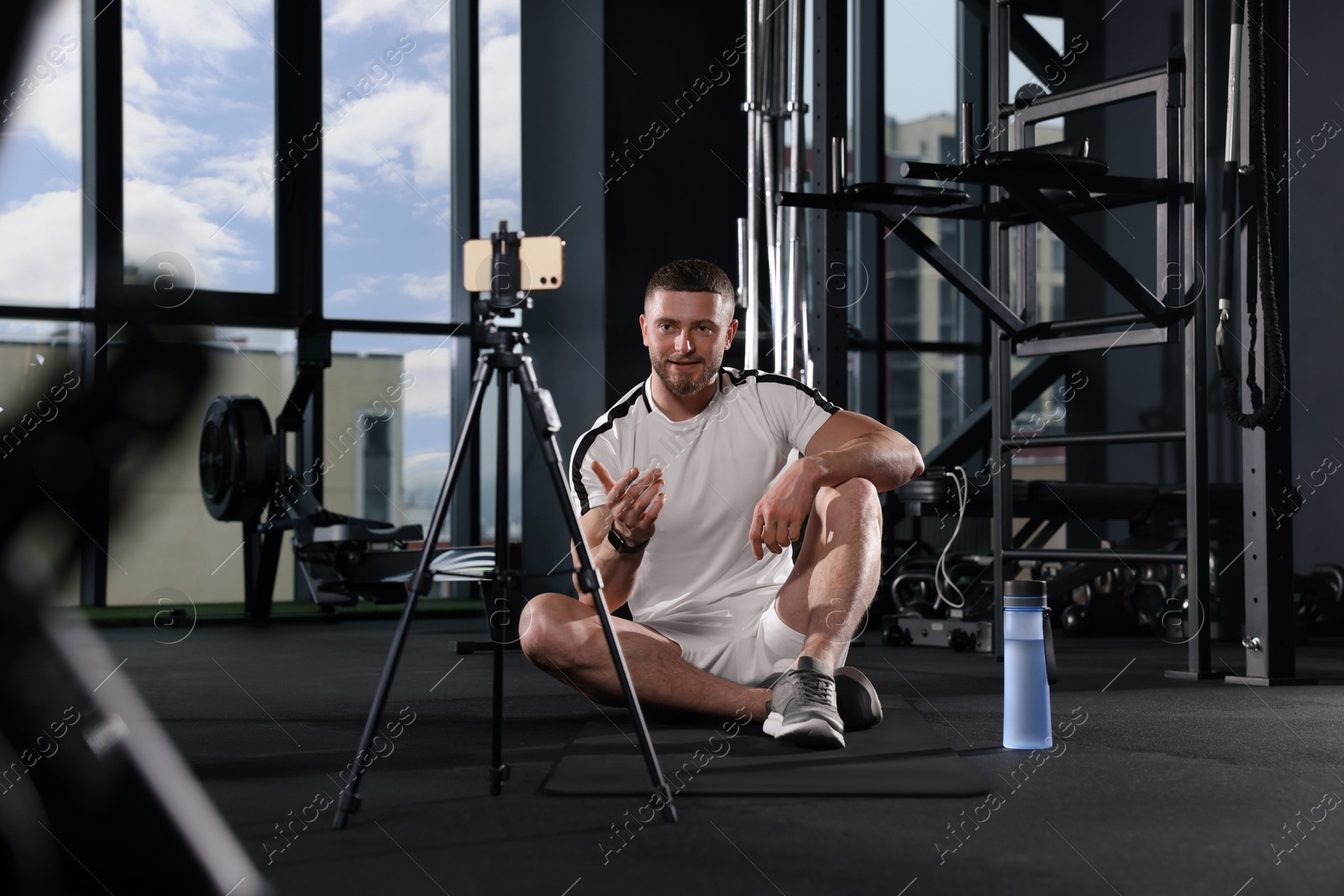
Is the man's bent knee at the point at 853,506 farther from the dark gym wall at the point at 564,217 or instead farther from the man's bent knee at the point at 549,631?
the dark gym wall at the point at 564,217

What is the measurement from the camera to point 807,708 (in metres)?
2.10

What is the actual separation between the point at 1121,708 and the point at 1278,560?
0.79m

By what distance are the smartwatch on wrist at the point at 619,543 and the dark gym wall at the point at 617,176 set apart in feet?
11.1

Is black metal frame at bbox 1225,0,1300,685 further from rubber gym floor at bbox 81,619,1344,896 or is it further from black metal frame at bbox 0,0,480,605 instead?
black metal frame at bbox 0,0,480,605

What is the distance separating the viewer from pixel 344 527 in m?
5.04

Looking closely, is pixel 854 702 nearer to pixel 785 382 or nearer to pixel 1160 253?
pixel 785 382

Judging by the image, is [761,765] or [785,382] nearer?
[761,765]

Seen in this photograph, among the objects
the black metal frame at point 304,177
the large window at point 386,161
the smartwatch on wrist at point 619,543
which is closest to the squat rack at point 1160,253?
the smartwatch on wrist at point 619,543

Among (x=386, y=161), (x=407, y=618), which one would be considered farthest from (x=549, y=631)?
(x=386, y=161)

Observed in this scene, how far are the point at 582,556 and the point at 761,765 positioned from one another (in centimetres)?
51

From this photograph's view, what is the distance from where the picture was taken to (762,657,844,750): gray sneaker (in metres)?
2.08

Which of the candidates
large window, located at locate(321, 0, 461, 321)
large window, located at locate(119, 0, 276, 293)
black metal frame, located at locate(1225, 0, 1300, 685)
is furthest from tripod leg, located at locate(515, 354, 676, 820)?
large window, located at locate(321, 0, 461, 321)

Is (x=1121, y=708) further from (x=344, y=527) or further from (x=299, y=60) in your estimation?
(x=299, y=60)

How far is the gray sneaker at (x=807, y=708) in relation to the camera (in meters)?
2.08
